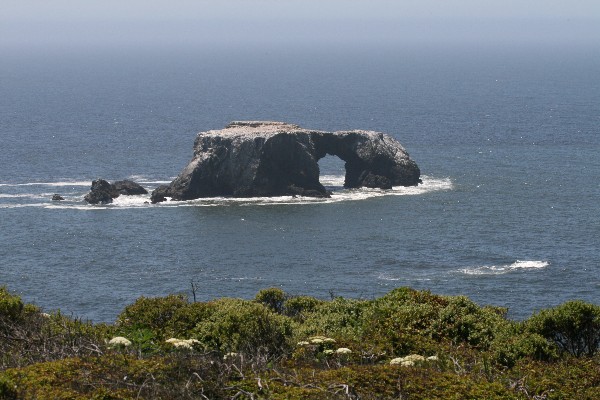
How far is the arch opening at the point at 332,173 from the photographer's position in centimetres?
13473

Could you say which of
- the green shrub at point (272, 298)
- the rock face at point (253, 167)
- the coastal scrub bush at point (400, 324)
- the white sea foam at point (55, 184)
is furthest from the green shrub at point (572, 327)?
the white sea foam at point (55, 184)

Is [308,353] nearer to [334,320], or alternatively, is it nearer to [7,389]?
[7,389]

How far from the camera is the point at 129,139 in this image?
180 meters

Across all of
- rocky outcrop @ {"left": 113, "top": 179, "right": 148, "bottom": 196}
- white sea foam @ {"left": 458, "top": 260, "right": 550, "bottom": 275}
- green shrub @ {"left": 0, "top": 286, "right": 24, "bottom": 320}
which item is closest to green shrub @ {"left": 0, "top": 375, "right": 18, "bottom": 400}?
green shrub @ {"left": 0, "top": 286, "right": 24, "bottom": 320}

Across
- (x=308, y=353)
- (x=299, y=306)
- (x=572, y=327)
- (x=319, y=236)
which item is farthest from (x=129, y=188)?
(x=308, y=353)

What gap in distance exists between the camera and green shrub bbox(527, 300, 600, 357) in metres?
42.6

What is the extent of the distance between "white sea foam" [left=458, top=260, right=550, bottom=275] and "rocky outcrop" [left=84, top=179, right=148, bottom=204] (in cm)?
4527

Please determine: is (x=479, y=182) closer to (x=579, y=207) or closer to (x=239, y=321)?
(x=579, y=207)

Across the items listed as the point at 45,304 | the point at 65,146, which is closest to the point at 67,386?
the point at 45,304

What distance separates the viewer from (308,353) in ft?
121

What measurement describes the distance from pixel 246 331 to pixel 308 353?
436 cm

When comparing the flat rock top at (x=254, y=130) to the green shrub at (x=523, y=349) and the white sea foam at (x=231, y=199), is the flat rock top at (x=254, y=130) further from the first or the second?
the green shrub at (x=523, y=349)

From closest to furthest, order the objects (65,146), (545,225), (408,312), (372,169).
Answer: 1. (408,312)
2. (545,225)
3. (372,169)
4. (65,146)

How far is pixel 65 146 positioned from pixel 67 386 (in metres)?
144
